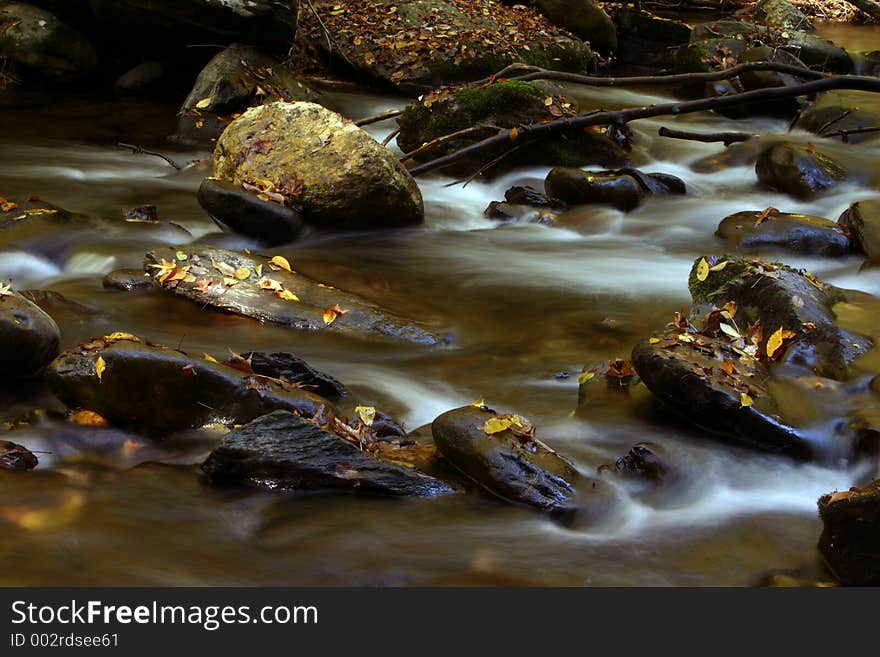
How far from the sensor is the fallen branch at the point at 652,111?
8.57 m

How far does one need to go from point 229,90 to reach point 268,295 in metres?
6.15

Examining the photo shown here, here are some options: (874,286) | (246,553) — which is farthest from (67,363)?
(874,286)

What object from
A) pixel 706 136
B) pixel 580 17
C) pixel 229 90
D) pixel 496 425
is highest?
pixel 580 17

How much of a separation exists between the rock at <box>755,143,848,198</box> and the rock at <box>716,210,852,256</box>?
1425 mm

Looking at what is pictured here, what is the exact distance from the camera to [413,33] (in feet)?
46.1

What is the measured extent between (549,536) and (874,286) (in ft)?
13.7

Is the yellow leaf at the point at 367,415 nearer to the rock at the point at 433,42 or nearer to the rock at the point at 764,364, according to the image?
the rock at the point at 764,364

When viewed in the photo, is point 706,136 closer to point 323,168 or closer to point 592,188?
point 592,188

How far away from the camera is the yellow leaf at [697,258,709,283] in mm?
6109

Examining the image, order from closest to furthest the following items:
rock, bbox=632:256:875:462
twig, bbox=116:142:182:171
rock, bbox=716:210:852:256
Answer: rock, bbox=632:256:875:462 → rock, bbox=716:210:852:256 → twig, bbox=116:142:182:171


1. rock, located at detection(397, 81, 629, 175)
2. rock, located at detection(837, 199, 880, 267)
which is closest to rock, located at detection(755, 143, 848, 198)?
rock, located at detection(837, 199, 880, 267)

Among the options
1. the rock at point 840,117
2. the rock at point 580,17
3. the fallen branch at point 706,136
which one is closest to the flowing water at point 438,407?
the fallen branch at point 706,136

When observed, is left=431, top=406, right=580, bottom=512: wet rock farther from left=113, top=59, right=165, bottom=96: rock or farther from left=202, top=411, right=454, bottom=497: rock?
left=113, top=59, right=165, bottom=96: rock

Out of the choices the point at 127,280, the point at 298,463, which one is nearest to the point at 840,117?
the point at 127,280
